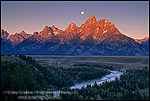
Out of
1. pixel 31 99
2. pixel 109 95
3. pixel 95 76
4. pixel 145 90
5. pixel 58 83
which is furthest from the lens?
pixel 95 76

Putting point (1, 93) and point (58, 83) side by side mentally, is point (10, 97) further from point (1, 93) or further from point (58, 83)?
point (58, 83)

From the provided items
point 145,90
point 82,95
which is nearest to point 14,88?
point 82,95

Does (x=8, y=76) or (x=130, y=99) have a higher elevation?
(x=8, y=76)

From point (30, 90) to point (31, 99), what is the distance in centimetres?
1217

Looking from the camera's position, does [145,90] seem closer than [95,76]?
Yes

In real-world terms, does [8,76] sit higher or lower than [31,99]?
higher

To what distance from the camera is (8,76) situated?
62.6 meters

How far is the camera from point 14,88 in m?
59.2

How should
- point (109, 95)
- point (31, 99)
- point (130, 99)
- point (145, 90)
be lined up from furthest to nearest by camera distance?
point (145, 90) → point (109, 95) → point (130, 99) → point (31, 99)

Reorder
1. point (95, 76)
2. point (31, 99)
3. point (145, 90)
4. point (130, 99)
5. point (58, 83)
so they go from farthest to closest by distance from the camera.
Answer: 1. point (95, 76)
2. point (58, 83)
3. point (145, 90)
4. point (130, 99)
5. point (31, 99)

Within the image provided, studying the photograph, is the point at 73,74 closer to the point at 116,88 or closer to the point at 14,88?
the point at 116,88

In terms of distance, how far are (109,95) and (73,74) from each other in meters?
61.8

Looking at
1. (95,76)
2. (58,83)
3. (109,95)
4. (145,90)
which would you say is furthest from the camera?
(95,76)

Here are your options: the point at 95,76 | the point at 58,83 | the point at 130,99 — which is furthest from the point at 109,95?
the point at 95,76
